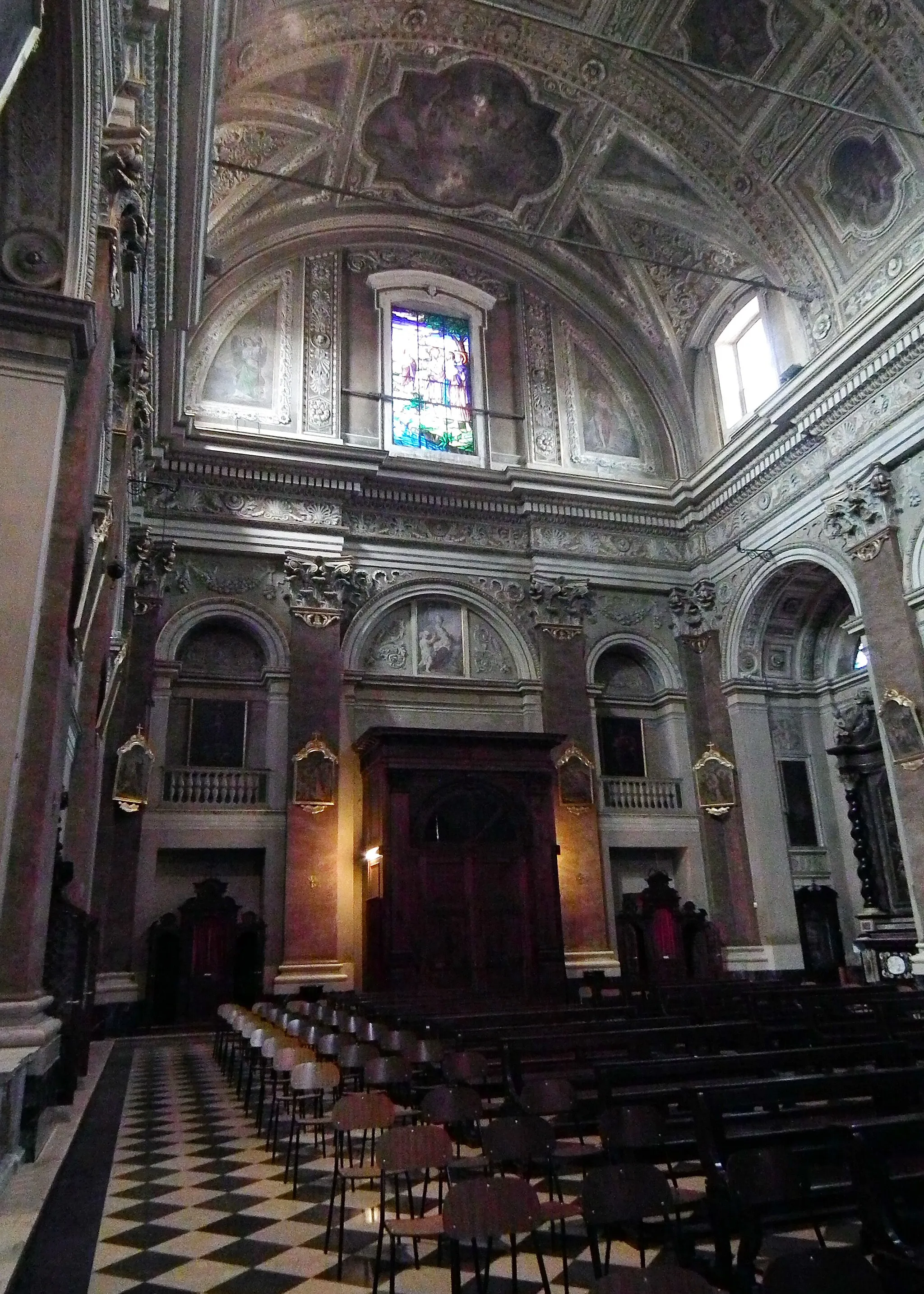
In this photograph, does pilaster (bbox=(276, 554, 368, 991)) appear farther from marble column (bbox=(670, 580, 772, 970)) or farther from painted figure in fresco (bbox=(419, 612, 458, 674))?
marble column (bbox=(670, 580, 772, 970))

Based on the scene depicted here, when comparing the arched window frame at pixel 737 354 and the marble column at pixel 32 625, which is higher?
the arched window frame at pixel 737 354

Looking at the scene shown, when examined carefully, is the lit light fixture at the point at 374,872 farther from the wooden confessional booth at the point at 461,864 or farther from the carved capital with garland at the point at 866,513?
the carved capital with garland at the point at 866,513

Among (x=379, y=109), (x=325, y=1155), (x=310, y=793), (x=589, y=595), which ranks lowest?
(x=325, y=1155)

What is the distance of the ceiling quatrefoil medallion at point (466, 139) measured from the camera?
55.0 feet

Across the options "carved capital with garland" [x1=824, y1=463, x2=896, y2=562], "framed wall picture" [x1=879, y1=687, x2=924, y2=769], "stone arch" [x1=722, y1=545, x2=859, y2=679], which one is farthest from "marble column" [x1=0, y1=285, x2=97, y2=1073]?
"stone arch" [x1=722, y1=545, x2=859, y2=679]

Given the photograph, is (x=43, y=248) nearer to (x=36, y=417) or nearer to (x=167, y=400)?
(x=36, y=417)

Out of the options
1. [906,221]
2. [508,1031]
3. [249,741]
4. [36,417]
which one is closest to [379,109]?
[906,221]

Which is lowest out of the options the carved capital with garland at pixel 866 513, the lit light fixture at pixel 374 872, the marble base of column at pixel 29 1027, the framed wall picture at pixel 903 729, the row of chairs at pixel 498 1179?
the row of chairs at pixel 498 1179

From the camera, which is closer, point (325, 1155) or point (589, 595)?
point (325, 1155)

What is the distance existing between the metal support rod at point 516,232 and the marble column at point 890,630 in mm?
4370

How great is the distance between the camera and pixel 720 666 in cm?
1827

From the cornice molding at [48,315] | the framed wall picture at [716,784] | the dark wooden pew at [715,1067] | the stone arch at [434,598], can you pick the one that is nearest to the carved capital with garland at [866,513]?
the framed wall picture at [716,784]

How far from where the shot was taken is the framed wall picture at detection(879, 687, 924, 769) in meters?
13.0

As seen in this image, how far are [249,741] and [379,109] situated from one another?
11.8m
